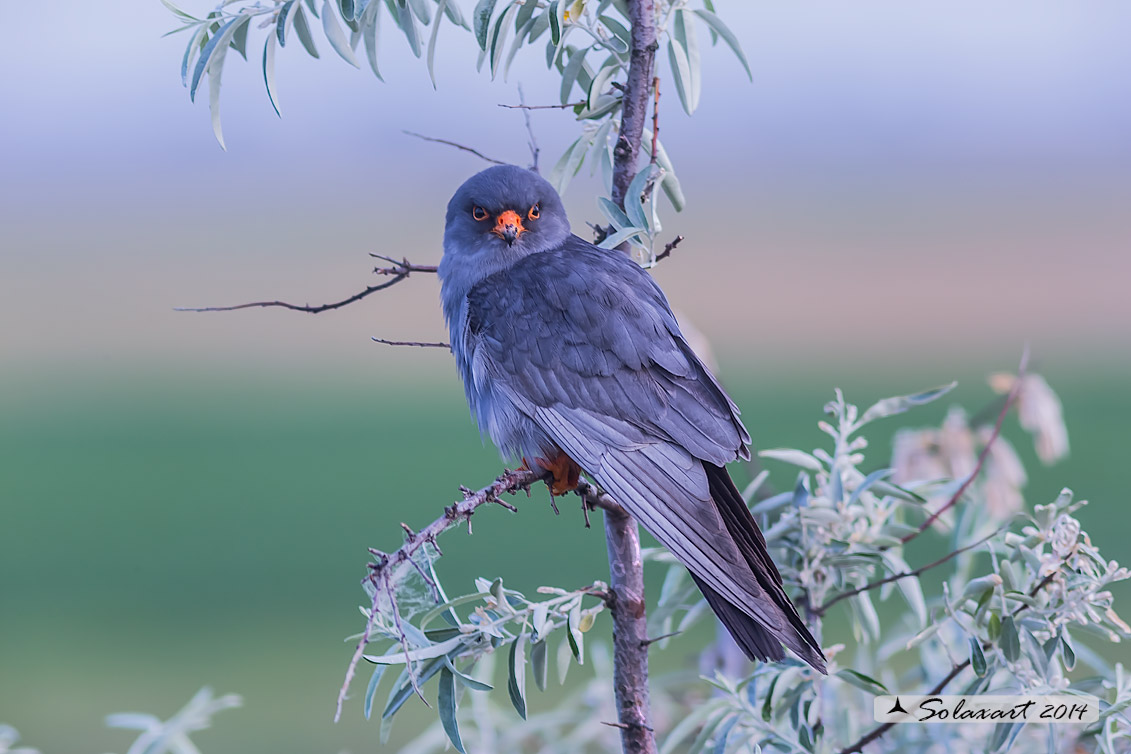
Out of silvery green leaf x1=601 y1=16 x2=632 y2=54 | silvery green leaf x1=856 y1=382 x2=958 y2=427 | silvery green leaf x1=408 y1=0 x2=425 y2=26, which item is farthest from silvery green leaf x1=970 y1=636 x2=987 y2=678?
silvery green leaf x1=408 y1=0 x2=425 y2=26

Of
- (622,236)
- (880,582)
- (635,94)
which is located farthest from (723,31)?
(880,582)

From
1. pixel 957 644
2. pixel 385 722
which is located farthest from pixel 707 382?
pixel 957 644

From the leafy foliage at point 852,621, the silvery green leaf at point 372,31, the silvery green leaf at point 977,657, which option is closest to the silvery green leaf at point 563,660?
the leafy foliage at point 852,621

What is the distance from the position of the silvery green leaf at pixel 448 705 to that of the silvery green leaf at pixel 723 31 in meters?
1.09

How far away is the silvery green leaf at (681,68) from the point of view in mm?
1587

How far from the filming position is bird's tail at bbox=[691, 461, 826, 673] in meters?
1.27

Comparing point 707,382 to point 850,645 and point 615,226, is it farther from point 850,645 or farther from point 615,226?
point 850,645

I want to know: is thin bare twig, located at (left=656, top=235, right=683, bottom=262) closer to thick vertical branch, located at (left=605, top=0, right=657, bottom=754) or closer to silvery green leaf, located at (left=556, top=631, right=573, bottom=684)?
thick vertical branch, located at (left=605, top=0, right=657, bottom=754)

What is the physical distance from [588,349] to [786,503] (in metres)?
0.46

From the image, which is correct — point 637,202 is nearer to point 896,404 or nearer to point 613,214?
point 613,214

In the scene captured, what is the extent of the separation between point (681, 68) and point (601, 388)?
0.55 m

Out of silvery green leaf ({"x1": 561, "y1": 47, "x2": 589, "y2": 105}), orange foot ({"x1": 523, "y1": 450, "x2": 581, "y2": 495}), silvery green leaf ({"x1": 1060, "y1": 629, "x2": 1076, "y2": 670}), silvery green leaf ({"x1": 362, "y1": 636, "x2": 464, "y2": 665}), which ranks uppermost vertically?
silvery green leaf ({"x1": 561, "y1": 47, "x2": 589, "y2": 105})

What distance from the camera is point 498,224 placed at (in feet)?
6.11

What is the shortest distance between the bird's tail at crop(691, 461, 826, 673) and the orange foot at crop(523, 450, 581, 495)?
260mm
